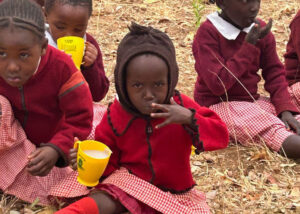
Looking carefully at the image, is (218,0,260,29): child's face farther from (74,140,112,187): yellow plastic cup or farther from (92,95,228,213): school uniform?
(74,140,112,187): yellow plastic cup

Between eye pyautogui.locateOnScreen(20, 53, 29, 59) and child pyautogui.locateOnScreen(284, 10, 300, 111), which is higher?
eye pyautogui.locateOnScreen(20, 53, 29, 59)

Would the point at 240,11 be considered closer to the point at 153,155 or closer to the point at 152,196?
the point at 153,155

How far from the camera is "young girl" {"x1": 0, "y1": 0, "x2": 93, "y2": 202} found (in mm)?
2756

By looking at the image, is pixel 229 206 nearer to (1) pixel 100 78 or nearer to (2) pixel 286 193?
(2) pixel 286 193

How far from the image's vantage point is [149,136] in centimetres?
290

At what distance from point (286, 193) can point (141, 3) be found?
4329mm

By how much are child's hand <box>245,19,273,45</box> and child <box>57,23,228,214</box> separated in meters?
1.06

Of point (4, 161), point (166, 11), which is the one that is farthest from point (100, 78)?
point (166, 11)

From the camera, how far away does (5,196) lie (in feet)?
10.4

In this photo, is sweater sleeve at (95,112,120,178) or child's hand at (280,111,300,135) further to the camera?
child's hand at (280,111,300,135)

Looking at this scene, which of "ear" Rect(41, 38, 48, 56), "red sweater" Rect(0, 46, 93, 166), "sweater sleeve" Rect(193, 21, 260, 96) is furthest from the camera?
"sweater sleeve" Rect(193, 21, 260, 96)

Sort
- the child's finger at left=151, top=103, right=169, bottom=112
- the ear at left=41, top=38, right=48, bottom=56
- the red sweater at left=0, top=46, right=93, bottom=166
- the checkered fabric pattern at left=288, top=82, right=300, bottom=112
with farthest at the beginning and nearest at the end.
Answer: the checkered fabric pattern at left=288, top=82, right=300, bottom=112
the red sweater at left=0, top=46, right=93, bottom=166
the ear at left=41, top=38, right=48, bottom=56
the child's finger at left=151, top=103, right=169, bottom=112

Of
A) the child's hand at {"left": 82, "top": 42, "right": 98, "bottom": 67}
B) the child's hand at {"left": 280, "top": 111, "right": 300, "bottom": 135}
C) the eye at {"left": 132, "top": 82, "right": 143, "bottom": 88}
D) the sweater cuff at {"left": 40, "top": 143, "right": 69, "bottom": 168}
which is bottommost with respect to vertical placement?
the child's hand at {"left": 280, "top": 111, "right": 300, "bottom": 135}

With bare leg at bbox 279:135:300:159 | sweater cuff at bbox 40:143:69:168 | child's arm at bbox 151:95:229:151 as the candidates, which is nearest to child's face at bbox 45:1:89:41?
sweater cuff at bbox 40:143:69:168
